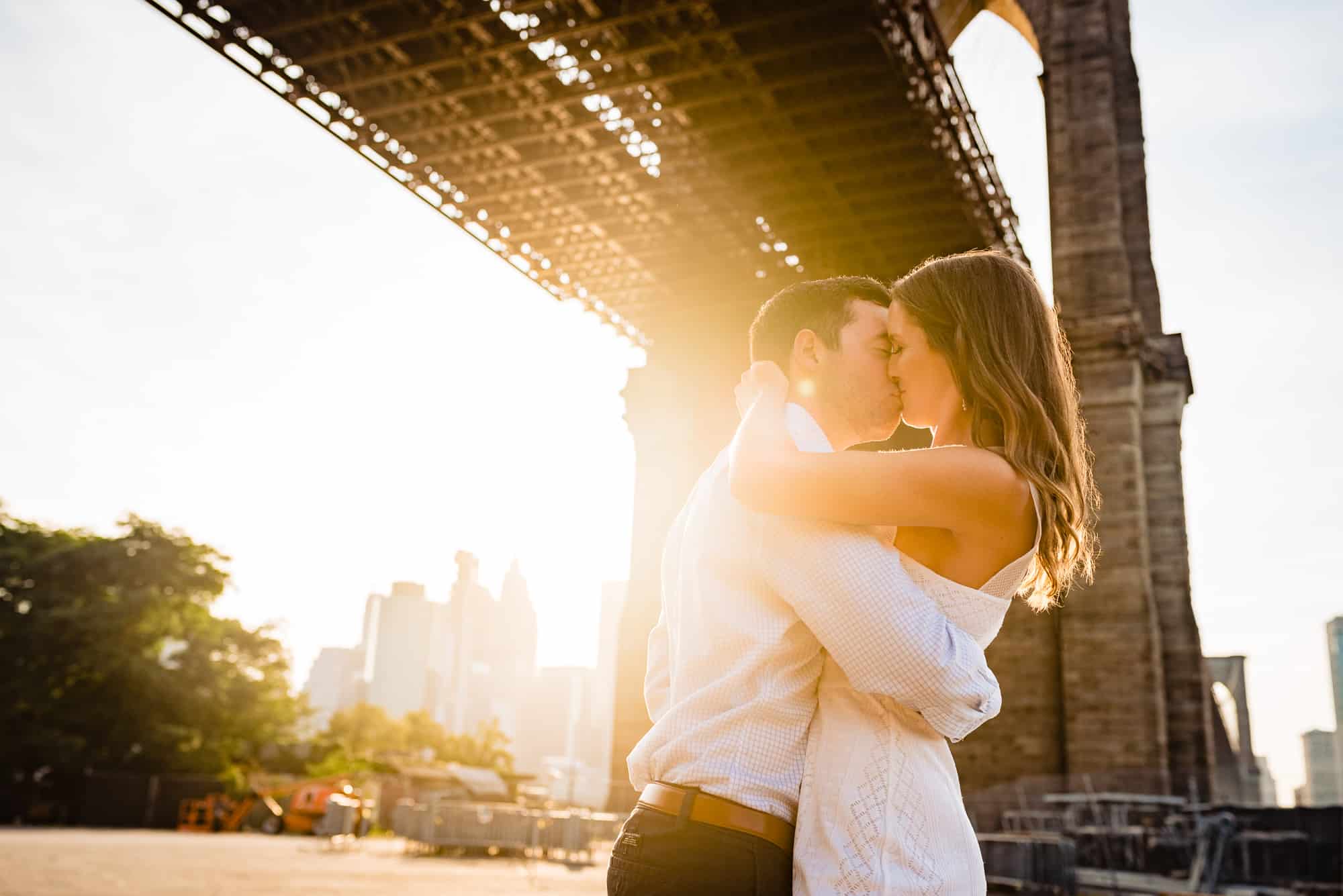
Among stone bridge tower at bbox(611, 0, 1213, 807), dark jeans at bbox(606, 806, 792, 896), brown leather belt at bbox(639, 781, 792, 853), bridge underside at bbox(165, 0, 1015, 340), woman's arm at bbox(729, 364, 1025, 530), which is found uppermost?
bridge underside at bbox(165, 0, 1015, 340)

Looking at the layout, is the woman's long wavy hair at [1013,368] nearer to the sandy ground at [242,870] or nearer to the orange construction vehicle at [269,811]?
the sandy ground at [242,870]

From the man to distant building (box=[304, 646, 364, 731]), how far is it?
121 m

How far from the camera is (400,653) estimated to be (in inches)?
4419

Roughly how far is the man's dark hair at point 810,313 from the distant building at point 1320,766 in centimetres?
17879

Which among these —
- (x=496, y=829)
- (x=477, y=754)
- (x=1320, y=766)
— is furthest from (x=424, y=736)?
(x=1320, y=766)

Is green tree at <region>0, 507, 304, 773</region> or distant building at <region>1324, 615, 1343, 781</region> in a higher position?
distant building at <region>1324, 615, 1343, 781</region>

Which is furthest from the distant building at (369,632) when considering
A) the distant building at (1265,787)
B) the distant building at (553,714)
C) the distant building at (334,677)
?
the distant building at (1265,787)

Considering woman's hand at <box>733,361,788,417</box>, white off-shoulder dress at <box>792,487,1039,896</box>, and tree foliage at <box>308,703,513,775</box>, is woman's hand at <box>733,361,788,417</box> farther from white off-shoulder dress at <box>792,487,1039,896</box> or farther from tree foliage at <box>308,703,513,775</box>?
tree foliage at <box>308,703,513,775</box>

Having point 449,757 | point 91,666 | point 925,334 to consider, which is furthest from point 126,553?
point 925,334

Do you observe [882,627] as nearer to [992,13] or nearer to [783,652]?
[783,652]

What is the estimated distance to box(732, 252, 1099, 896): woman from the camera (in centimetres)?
163

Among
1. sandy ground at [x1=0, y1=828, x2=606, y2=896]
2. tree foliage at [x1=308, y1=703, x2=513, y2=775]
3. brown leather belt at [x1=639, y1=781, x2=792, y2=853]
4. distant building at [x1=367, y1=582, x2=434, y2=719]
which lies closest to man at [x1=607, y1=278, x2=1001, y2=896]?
brown leather belt at [x1=639, y1=781, x2=792, y2=853]

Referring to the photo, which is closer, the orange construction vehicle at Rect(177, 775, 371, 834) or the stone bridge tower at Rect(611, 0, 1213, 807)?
the stone bridge tower at Rect(611, 0, 1213, 807)

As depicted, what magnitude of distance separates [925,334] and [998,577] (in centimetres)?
46
